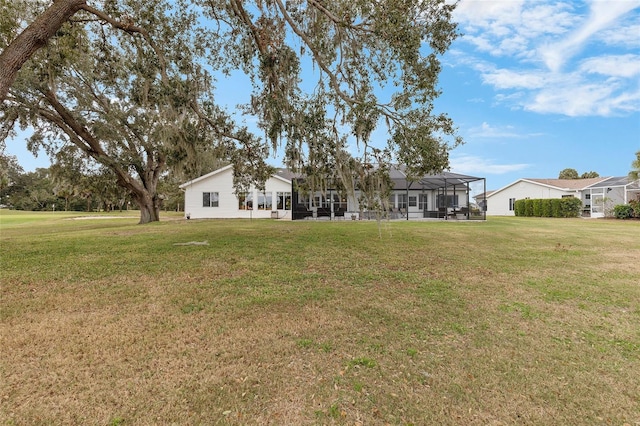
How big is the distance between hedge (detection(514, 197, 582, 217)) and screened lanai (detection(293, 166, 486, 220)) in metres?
8.57

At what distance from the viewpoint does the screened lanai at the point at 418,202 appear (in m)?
21.8

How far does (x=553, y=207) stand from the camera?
2809 centimetres

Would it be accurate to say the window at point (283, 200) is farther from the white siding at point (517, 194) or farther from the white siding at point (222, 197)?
the white siding at point (517, 194)

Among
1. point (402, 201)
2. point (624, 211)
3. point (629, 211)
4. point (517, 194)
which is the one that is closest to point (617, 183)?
point (629, 211)

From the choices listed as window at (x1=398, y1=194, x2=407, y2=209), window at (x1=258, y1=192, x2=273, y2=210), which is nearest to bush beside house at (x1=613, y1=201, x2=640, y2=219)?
window at (x1=398, y1=194, x2=407, y2=209)

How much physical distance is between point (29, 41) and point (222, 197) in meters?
20.6

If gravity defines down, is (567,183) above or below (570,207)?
above

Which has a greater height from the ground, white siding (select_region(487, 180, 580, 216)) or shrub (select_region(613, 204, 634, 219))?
white siding (select_region(487, 180, 580, 216))

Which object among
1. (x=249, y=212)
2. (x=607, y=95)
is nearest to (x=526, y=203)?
(x=607, y=95)

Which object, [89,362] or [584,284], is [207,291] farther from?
[584,284]

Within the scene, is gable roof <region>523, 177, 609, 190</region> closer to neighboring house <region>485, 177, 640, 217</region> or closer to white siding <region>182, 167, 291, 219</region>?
neighboring house <region>485, 177, 640, 217</region>

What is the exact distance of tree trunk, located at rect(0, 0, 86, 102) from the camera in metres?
5.01

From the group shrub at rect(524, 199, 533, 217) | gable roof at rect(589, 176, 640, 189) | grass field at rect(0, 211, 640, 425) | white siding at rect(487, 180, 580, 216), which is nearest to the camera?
grass field at rect(0, 211, 640, 425)

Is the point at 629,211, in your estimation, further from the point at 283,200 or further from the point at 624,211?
the point at 283,200
